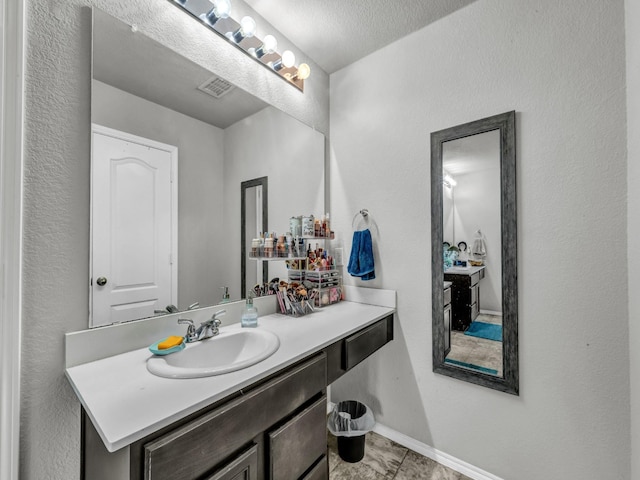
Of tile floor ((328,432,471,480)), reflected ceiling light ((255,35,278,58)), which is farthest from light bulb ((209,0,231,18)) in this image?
tile floor ((328,432,471,480))

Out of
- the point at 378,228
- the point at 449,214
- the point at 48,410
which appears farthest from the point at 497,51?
the point at 48,410

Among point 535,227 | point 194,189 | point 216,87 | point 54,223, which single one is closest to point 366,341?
point 535,227

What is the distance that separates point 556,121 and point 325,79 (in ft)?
4.65

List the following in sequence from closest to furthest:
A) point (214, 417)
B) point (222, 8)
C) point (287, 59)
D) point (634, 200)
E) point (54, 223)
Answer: point (214, 417)
point (54, 223)
point (634, 200)
point (222, 8)
point (287, 59)

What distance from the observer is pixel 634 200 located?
3.51ft

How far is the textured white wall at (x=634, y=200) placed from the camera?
104 cm

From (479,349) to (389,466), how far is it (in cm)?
80

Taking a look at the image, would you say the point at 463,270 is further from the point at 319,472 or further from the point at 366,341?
the point at 319,472

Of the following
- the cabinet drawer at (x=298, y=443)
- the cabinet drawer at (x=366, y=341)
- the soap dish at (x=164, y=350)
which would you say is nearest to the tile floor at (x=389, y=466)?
the cabinet drawer at (x=298, y=443)

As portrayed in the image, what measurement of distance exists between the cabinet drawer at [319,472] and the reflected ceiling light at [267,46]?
1.94 metres

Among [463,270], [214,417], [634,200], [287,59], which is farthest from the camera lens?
[287,59]

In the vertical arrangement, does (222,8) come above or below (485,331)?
above

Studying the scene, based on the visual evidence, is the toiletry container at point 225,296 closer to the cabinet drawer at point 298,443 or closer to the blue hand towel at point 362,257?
the cabinet drawer at point 298,443

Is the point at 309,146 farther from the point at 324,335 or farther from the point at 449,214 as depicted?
the point at 324,335
